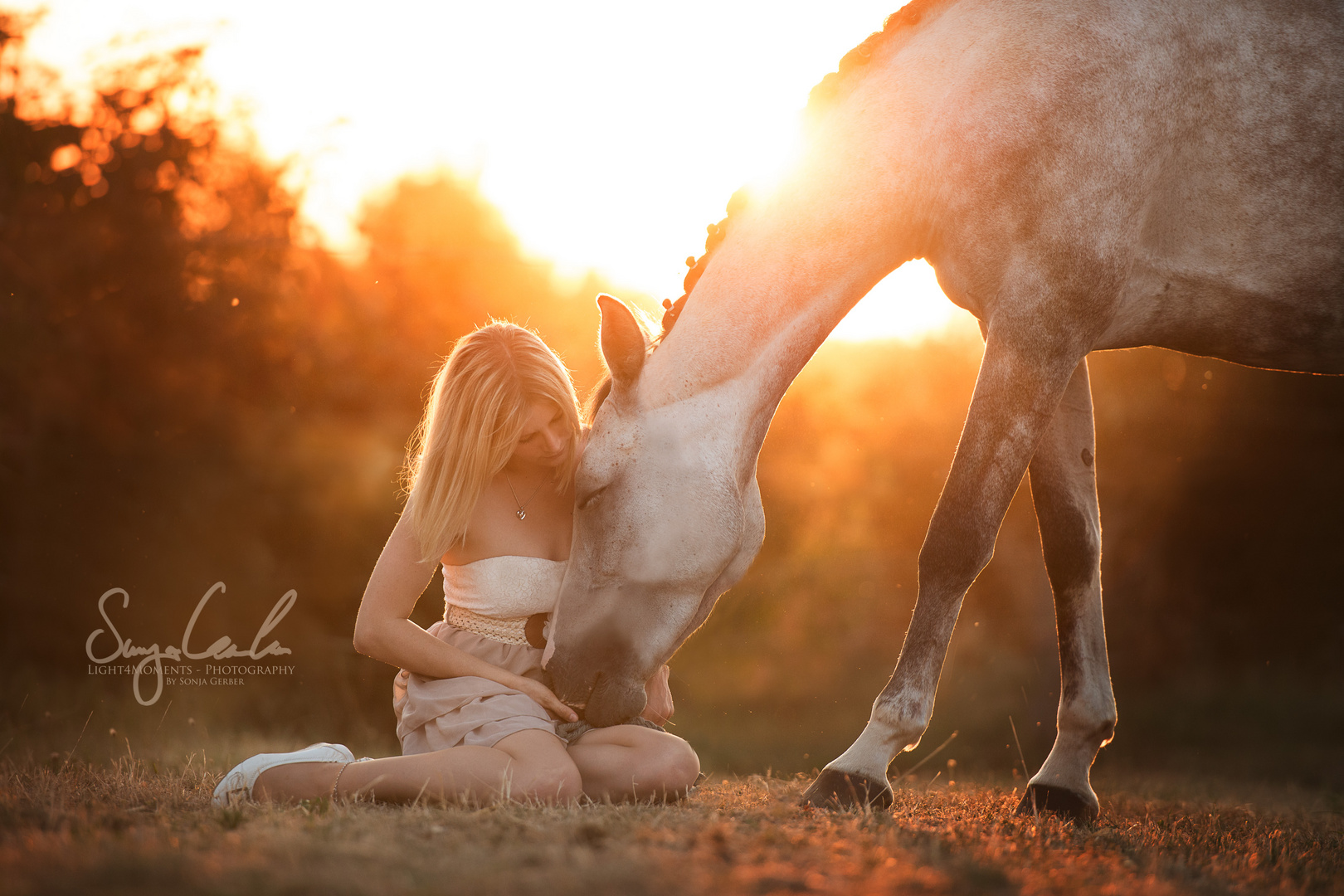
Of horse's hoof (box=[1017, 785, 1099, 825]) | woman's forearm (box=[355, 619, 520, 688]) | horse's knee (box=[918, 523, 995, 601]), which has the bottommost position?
horse's hoof (box=[1017, 785, 1099, 825])

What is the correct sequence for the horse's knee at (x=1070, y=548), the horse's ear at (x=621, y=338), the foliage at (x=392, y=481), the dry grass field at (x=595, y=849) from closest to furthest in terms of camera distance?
1. the dry grass field at (x=595, y=849)
2. the horse's ear at (x=621, y=338)
3. the horse's knee at (x=1070, y=548)
4. the foliage at (x=392, y=481)

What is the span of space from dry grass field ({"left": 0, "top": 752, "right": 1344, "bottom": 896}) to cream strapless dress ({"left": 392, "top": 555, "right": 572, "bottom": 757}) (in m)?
0.36

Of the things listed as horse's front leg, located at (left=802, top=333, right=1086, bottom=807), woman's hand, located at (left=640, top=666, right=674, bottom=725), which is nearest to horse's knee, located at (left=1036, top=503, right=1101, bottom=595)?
horse's front leg, located at (left=802, top=333, right=1086, bottom=807)

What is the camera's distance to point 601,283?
844cm

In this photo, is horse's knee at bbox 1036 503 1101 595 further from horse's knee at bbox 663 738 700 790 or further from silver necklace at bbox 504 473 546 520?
silver necklace at bbox 504 473 546 520

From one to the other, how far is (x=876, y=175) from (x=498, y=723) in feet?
6.50

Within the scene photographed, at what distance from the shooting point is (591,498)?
2.83m

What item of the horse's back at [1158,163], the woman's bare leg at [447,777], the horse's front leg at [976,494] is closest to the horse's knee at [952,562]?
the horse's front leg at [976,494]

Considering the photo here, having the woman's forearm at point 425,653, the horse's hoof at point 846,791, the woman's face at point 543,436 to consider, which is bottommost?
the horse's hoof at point 846,791

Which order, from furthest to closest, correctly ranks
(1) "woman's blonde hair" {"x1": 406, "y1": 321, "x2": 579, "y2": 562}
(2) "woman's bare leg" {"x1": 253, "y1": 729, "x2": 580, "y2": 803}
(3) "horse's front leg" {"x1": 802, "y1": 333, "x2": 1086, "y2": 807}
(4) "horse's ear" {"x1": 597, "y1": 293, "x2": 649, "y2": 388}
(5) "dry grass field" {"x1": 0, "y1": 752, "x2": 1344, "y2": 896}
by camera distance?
(1) "woman's blonde hair" {"x1": 406, "y1": 321, "x2": 579, "y2": 562} < (4) "horse's ear" {"x1": 597, "y1": 293, "x2": 649, "y2": 388} < (3) "horse's front leg" {"x1": 802, "y1": 333, "x2": 1086, "y2": 807} < (2) "woman's bare leg" {"x1": 253, "y1": 729, "x2": 580, "y2": 803} < (5) "dry grass field" {"x1": 0, "y1": 752, "x2": 1344, "y2": 896}

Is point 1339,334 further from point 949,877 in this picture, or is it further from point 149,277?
point 149,277

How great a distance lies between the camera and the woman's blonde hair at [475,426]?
115 inches

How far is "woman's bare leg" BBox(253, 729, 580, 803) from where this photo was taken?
2525mm

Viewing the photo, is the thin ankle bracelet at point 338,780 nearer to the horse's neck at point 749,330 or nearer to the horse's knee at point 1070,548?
the horse's neck at point 749,330
